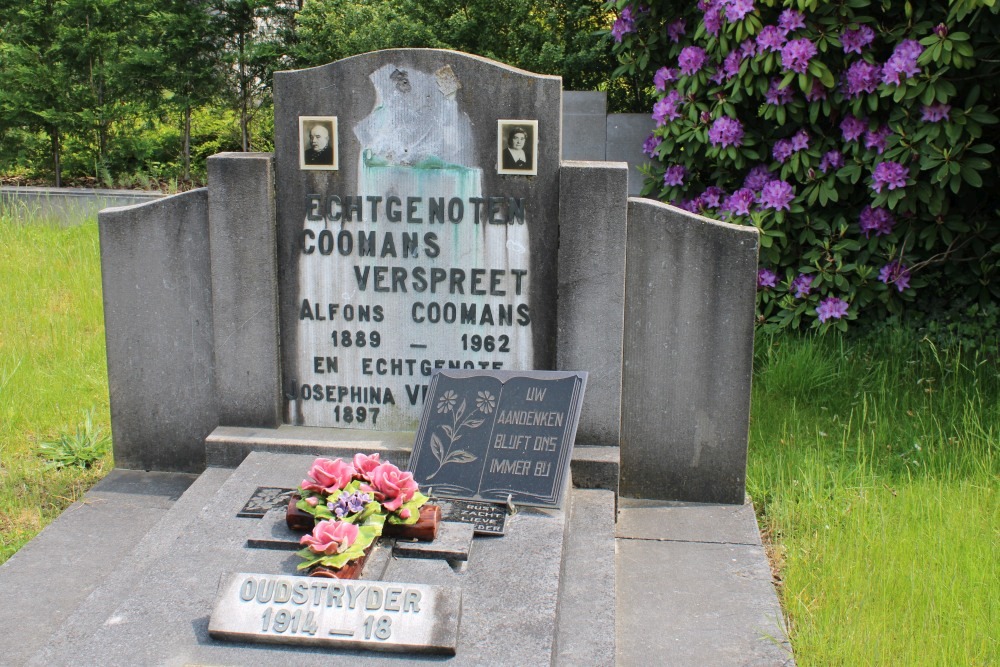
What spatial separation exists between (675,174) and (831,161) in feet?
3.00

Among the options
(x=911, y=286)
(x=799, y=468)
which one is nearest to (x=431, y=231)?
(x=799, y=468)

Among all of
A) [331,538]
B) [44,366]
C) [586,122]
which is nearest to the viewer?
[331,538]

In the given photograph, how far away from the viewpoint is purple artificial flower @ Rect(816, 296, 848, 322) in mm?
5621

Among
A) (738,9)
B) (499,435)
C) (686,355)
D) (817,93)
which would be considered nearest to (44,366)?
(499,435)

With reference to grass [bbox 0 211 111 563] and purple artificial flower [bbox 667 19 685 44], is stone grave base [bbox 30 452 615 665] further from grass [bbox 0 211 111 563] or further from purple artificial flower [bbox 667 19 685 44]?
purple artificial flower [bbox 667 19 685 44]

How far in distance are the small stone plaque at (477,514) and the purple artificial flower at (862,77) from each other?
10.3 feet

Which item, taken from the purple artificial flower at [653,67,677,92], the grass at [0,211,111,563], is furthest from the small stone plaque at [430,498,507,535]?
the purple artificial flower at [653,67,677,92]

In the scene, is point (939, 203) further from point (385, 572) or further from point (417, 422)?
point (385, 572)

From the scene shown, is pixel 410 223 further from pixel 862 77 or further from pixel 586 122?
pixel 586 122

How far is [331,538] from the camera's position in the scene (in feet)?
9.39

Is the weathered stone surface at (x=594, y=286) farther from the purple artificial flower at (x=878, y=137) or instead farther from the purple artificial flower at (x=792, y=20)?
the purple artificial flower at (x=878, y=137)

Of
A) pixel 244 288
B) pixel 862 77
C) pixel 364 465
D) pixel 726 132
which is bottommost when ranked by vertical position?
pixel 364 465


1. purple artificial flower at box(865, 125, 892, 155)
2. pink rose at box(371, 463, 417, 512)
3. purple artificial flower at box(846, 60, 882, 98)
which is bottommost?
pink rose at box(371, 463, 417, 512)

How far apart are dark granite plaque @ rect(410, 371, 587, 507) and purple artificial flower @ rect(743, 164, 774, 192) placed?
2.60 meters
